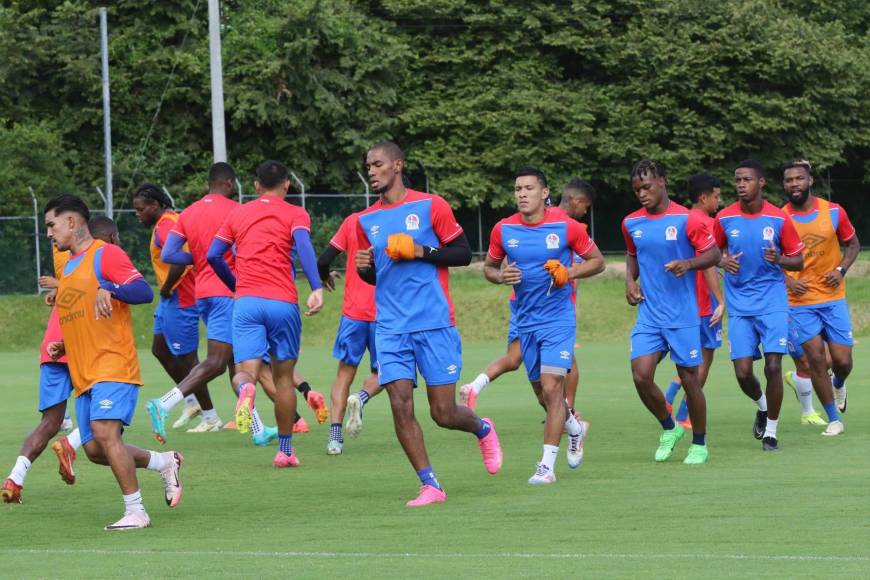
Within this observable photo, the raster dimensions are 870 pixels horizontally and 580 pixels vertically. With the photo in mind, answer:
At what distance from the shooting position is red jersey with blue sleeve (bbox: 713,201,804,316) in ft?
43.8

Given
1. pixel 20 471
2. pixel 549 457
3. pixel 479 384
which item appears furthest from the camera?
pixel 479 384

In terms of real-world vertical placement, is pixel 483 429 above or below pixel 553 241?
below

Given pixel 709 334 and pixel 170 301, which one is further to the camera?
pixel 170 301

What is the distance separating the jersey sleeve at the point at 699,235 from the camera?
12.4 m

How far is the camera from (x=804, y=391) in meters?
15.3

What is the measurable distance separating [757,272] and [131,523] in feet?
20.0

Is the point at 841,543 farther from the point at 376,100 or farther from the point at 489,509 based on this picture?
the point at 376,100

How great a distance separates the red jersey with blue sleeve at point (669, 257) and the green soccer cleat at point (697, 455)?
0.94m

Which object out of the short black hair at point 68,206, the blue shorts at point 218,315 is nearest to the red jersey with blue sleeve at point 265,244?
the blue shorts at point 218,315

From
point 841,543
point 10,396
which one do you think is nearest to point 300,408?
point 10,396

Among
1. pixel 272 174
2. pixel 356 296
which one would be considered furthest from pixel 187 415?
pixel 272 174

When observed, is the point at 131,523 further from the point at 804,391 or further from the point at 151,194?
the point at 804,391

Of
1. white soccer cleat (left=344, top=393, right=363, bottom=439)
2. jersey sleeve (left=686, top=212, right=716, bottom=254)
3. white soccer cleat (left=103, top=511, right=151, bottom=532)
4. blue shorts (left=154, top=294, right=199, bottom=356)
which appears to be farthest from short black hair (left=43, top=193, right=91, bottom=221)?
blue shorts (left=154, top=294, right=199, bottom=356)

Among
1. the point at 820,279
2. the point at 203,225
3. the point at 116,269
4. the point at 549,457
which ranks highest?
the point at 116,269
